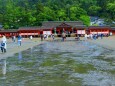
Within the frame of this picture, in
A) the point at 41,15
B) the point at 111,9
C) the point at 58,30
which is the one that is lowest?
the point at 58,30

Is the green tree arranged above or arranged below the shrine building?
above

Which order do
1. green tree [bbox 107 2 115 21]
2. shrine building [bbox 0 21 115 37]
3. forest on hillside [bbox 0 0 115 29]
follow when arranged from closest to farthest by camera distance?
shrine building [bbox 0 21 115 37], forest on hillside [bbox 0 0 115 29], green tree [bbox 107 2 115 21]

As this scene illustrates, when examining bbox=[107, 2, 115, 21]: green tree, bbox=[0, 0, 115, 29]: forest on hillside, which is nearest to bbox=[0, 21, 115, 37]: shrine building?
bbox=[0, 0, 115, 29]: forest on hillside

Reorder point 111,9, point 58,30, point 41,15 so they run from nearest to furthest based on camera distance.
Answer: point 58,30, point 41,15, point 111,9

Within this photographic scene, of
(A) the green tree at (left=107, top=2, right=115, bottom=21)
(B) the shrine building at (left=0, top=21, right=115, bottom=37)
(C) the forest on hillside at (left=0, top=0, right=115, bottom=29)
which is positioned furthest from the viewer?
(A) the green tree at (left=107, top=2, right=115, bottom=21)

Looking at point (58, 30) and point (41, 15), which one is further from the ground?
point (41, 15)

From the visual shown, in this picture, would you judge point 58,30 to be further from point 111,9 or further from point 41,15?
point 111,9

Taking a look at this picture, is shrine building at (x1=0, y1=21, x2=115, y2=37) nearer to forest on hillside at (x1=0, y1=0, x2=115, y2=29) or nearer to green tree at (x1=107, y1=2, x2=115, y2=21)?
forest on hillside at (x1=0, y1=0, x2=115, y2=29)

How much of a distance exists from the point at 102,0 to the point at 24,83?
13967 cm

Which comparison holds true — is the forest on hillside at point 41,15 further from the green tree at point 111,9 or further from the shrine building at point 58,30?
the shrine building at point 58,30

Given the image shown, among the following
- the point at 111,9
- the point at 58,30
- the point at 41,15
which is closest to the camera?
the point at 58,30

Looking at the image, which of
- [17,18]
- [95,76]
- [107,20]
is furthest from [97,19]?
[95,76]

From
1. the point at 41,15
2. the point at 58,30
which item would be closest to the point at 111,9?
the point at 41,15

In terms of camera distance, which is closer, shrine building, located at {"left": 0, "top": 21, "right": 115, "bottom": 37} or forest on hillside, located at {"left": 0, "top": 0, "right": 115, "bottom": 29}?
shrine building, located at {"left": 0, "top": 21, "right": 115, "bottom": 37}
